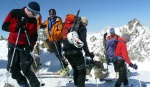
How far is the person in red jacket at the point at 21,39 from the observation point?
8.16 metres

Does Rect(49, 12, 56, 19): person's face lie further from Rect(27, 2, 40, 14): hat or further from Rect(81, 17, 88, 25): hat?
Rect(27, 2, 40, 14): hat

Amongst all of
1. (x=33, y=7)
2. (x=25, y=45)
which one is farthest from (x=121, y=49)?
(x=33, y=7)

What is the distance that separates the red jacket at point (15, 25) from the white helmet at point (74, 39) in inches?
44.5

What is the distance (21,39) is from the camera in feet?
27.6

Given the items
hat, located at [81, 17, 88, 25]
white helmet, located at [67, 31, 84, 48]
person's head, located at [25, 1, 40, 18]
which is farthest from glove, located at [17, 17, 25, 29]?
hat, located at [81, 17, 88, 25]

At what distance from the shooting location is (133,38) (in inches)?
4500

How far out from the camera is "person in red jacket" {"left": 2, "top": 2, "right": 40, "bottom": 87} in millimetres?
8164

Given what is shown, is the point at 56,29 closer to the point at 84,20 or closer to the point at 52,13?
the point at 52,13

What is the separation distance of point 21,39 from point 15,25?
486 millimetres

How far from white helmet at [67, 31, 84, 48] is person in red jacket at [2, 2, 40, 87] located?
1.13 metres

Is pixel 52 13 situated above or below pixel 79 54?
above

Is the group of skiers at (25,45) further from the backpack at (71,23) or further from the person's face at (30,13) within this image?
the backpack at (71,23)

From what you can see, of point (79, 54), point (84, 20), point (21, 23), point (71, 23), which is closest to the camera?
point (21, 23)

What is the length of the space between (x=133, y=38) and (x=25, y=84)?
109096 millimetres
